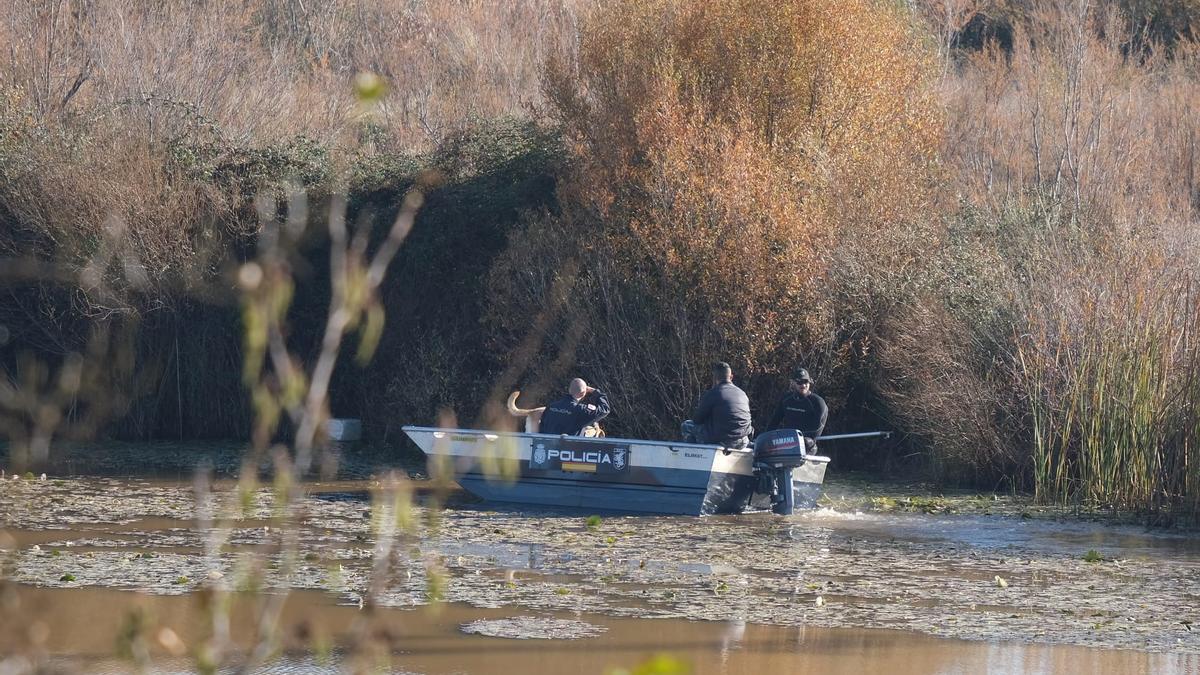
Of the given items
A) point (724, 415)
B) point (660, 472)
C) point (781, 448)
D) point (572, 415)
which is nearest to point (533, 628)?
point (660, 472)

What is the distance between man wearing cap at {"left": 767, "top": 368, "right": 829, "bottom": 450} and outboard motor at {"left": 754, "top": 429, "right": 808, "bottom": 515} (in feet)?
1.99

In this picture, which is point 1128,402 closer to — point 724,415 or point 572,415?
point 724,415

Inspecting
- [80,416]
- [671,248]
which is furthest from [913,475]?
[80,416]

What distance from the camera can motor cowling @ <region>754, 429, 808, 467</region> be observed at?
15234 mm

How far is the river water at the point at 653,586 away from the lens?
888cm

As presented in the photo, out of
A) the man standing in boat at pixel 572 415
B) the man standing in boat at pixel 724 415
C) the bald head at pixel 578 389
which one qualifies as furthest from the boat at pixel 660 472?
the bald head at pixel 578 389

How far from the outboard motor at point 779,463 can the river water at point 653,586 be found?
24cm

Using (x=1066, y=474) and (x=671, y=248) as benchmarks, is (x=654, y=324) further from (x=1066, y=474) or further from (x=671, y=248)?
(x=1066, y=474)

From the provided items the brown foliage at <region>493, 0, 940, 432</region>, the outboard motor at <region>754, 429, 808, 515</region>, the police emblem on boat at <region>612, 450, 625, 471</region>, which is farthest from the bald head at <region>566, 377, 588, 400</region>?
the brown foliage at <region>493, 0, 940, 432</region>

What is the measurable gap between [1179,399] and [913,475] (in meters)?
5.32

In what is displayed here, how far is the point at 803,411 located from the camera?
1636 centimetres

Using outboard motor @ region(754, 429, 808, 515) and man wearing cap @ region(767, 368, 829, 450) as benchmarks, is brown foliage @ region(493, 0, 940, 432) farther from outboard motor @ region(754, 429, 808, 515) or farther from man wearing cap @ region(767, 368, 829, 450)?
outboard motor @ region(754, 429, 808, 515)

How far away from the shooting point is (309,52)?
35188 millimetres

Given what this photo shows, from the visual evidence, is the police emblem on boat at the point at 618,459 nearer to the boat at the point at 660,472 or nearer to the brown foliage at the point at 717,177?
the boat at the point at 660,472
